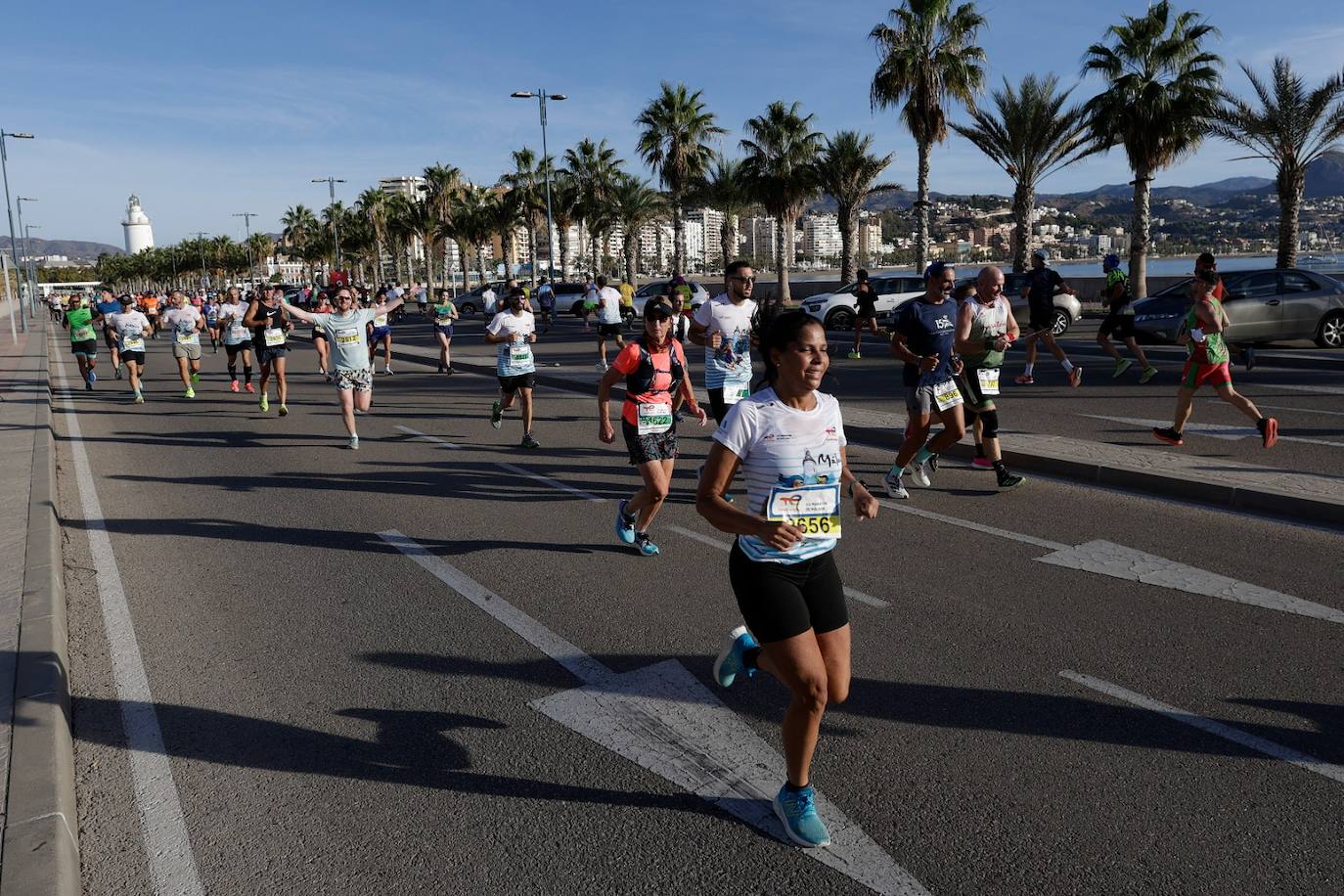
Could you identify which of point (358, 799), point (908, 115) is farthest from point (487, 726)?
point (908, 115)

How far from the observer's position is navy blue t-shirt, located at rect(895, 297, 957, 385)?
7840 mm

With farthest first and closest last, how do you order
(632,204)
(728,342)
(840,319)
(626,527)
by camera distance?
(632,204), (840,319), (728,342), (626,527)

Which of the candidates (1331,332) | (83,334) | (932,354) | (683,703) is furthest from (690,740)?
(83,334)

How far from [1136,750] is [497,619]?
10.9 feet

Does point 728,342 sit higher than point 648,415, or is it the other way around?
point 728,342

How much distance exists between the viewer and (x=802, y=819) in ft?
10.8

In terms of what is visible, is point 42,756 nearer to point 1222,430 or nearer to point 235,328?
point 1222,430

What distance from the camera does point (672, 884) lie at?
3.12 m

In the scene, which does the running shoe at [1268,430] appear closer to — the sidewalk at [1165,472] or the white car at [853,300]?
the sidewalk at [1165,472]

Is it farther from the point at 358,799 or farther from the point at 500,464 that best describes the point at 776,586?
the point at 500,464

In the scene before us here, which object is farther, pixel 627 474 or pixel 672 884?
pixel 627 474

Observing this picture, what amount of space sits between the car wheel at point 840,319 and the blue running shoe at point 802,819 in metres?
23.9

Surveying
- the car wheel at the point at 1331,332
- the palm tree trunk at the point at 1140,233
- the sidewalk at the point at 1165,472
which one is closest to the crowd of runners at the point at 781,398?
the sidewalk at the point at 1165,472

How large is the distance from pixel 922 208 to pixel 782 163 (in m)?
8.13
